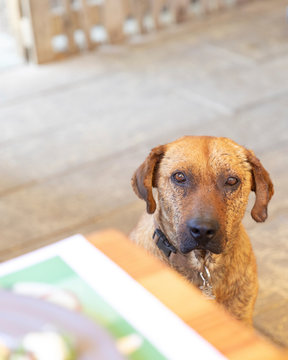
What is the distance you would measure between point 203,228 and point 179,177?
0.90ft

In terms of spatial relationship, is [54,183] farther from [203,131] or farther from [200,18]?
[200,18]

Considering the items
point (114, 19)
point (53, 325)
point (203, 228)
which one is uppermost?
point (53, 325)

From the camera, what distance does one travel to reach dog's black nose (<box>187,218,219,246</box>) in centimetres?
204

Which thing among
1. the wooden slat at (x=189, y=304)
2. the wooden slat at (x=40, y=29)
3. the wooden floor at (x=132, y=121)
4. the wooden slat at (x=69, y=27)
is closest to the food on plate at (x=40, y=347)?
the wooden slat at (x=189, y=304)

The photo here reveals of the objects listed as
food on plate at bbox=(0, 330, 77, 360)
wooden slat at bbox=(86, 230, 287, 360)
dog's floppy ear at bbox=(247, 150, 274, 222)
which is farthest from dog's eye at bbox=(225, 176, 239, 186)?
food on plate at bbox=(0, 330, 77, 360)

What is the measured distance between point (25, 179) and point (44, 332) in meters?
2.76

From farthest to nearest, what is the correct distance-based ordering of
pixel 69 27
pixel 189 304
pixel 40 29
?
pixel 69 27
pixel 40 29
pixel 189 304

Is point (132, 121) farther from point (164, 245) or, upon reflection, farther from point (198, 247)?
point (198, 247)

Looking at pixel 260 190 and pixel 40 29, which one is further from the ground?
pixel 260 190

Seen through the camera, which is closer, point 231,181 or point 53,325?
point 53,325

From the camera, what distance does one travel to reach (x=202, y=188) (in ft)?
7.11

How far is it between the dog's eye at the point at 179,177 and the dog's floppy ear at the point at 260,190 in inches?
10.6

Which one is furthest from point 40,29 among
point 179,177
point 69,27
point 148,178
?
point 179,177

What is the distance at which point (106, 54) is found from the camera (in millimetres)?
6238
